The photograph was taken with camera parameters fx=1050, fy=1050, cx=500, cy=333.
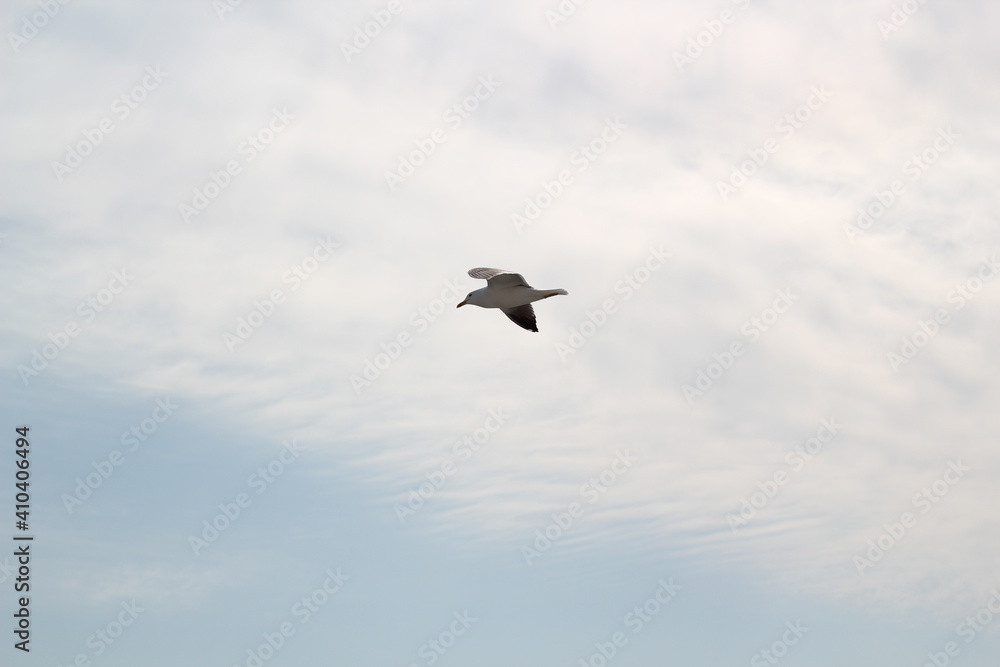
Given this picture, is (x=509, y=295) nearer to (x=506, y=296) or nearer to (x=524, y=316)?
(x=506, y=296)

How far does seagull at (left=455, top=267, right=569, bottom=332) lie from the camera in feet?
122

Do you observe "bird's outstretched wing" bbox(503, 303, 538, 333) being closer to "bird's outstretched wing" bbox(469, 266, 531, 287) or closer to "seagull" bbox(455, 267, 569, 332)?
"seagull" bbox(455, 267, 569, 332)

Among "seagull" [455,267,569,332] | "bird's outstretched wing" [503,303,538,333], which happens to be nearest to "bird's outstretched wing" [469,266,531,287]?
"seagull" [455,267,569,332]

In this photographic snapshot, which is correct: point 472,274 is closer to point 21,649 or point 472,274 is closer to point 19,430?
point 19,430

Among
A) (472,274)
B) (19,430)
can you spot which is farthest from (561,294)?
(19,430)

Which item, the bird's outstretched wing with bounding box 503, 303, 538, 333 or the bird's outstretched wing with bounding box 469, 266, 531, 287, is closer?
the bird's outstretched wing with bounding box 469, 266, 531, 287

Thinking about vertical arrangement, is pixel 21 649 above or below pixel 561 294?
below

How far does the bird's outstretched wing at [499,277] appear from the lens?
36.7 m

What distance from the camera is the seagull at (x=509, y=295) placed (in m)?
37.2

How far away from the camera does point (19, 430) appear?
36938 millimetres

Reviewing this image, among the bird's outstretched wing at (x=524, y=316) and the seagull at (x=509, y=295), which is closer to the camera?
the seagull at (x=509, y=295)

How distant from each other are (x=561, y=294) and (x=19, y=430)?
1975 cm

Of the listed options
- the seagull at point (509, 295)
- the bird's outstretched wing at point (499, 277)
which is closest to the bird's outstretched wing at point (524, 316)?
the seagull at point (509, 295)

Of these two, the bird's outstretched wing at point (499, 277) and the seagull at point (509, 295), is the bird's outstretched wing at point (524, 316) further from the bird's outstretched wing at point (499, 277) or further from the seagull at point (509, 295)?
the bird's outstretched wing at point (499, 277)
